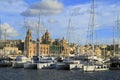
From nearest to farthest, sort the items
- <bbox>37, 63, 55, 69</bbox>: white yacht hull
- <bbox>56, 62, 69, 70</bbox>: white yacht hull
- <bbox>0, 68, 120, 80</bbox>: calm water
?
<bbox>0, 68, 120, 80</bbox>: calm water, <bbox>56, 62, 69, 70</bbox>: white yacht hull, <bbox>37, 63, 55, 69</bbox>: white yacht hull

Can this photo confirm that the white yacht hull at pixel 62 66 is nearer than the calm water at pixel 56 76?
No

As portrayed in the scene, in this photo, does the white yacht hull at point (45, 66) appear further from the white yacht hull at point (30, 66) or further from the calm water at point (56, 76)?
the calm water at point (56, 76)

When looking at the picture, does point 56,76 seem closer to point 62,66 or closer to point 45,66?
point 62,66

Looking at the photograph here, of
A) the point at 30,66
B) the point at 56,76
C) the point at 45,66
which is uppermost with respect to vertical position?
the point at 45,66

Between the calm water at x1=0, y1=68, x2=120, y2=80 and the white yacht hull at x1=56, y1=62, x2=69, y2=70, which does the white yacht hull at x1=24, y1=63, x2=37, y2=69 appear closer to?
the white yacht hull at x1=56, y1=62, x2=69, y2=70

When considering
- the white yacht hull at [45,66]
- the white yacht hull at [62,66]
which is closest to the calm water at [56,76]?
the white yacht hull at [62,66]

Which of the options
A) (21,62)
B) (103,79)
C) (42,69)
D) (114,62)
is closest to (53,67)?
(42,69)

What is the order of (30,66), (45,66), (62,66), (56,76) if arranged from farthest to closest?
1. (30,66)
2. (45,66)
3. (62,66)
4. (56,76)

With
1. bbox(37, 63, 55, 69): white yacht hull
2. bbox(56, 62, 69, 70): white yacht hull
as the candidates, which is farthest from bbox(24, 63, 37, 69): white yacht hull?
bbox(56, 62, 69, 70): white yacht hull

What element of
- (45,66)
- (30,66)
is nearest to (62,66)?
(45,66)

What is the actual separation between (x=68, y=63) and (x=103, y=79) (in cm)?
3583

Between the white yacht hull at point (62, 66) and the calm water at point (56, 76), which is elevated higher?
the white yacht hull at point (62, 66)

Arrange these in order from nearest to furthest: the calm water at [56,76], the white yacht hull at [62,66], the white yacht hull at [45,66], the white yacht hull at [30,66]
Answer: the calm water at [56,76], the white yacht hull at [62,66], the white yacht hull at [45,66], the white yacht hull at [30,66]

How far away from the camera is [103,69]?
101500 mm
